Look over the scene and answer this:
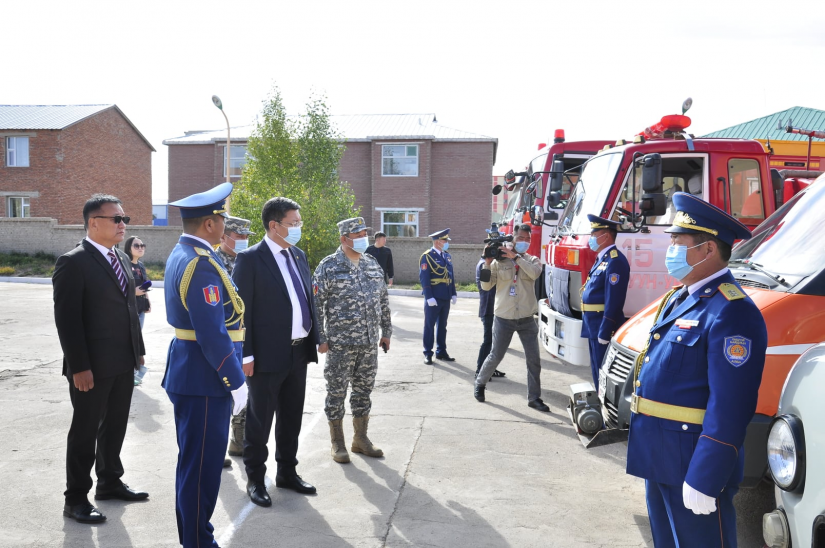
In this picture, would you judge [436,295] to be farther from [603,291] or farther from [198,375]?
[198,375]

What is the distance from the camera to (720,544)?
2.69 m

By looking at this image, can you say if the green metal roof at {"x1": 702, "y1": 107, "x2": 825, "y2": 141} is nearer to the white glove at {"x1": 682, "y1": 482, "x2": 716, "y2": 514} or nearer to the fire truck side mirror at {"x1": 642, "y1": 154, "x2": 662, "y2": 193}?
the fire truck side mirror at {"x1": 642, "y1": 154, "x2": 662, "y2": 193}

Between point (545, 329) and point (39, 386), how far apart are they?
21.3ft

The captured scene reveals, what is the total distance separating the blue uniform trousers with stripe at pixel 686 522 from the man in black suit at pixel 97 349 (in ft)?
11.6

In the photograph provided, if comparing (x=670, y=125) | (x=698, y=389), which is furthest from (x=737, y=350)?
(x=670, y=125)

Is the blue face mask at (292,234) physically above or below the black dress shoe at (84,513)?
above

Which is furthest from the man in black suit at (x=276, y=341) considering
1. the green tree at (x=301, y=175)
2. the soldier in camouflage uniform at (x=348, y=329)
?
the green tree at (x=301, y=175)

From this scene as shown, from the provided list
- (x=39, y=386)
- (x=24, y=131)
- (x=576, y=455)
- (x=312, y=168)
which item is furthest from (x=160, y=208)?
(x=576, y=455)

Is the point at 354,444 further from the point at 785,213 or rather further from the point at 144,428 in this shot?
the point at 785,213

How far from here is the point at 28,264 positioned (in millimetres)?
27109

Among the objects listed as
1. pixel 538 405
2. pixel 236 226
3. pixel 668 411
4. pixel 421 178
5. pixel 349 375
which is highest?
pixel 421 178

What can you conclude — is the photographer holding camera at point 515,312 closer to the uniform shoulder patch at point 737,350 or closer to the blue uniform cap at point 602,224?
the blue uniform cap at point 602,224

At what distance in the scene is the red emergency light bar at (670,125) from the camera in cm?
790

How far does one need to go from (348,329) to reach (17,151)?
35742 mm
